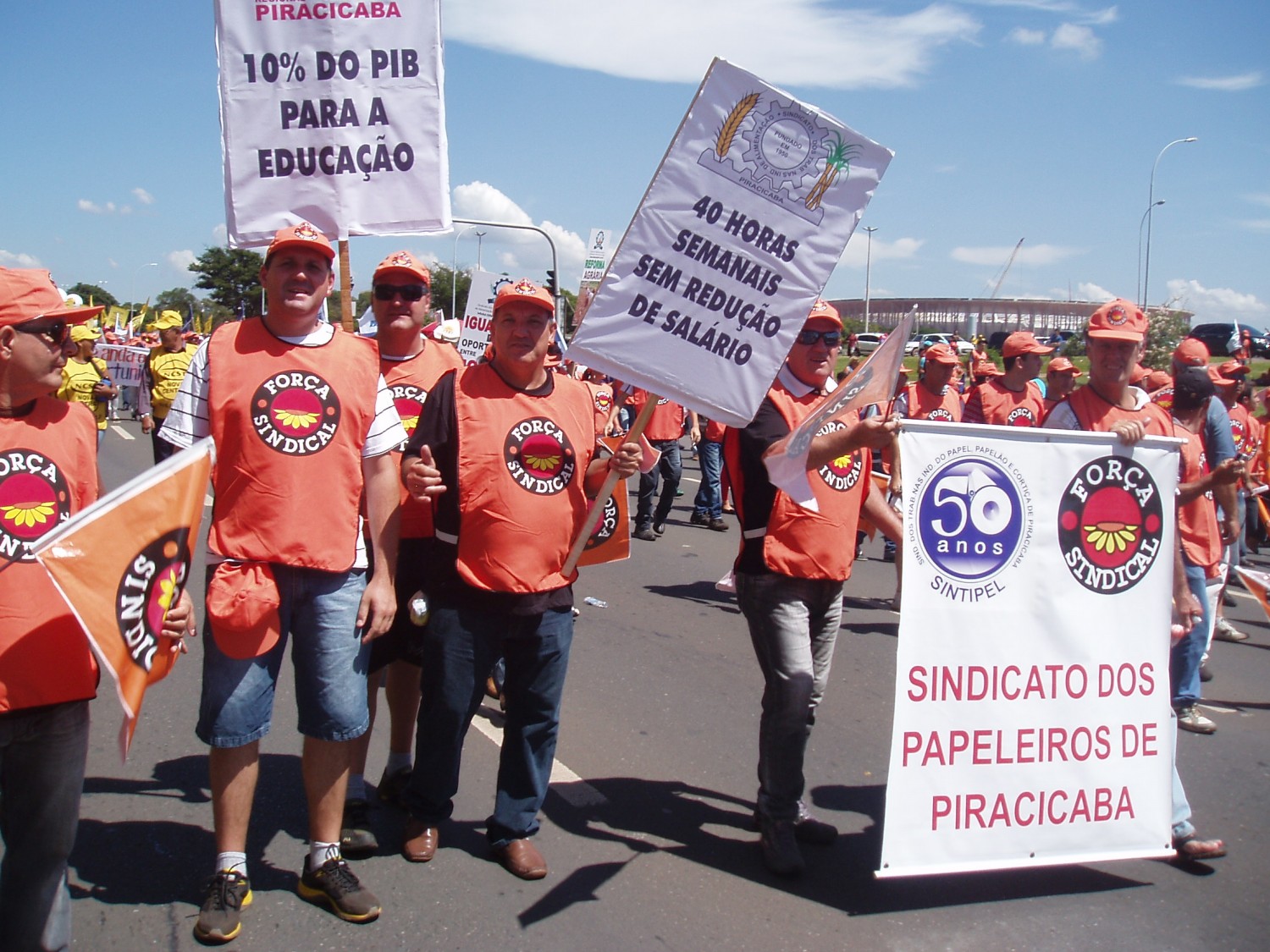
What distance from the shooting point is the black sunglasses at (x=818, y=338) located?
4008 millimetres

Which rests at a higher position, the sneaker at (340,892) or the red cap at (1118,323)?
the red cap at (1118,323)

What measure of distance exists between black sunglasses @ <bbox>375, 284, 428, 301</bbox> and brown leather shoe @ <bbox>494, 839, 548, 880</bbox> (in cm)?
216

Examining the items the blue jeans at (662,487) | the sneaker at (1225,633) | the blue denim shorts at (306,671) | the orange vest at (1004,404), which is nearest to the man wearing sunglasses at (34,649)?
the blue denim shorts at (306,671)

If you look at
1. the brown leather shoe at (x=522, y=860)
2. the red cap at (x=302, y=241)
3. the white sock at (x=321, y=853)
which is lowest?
the brown leather shoe at (x=522, y=860)

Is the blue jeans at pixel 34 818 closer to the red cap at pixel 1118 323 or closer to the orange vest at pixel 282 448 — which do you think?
the orange vest at pixel 282 448

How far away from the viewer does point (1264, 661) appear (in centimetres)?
722

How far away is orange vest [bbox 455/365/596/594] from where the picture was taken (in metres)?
3.58

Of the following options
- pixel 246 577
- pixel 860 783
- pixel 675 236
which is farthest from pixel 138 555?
pixel 860 783

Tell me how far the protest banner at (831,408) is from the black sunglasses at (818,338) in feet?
1.47

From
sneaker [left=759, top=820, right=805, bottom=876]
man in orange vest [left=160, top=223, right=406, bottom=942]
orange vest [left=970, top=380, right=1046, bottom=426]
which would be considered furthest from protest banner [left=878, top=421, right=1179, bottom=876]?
orange vest [left=970, top=380, right=1046, bottom=426]

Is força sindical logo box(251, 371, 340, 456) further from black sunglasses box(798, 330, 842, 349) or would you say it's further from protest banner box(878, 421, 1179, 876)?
protest banner box(878, 421, 1179, 876)

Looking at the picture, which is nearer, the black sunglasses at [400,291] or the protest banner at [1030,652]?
the protest banner at [1030,652]

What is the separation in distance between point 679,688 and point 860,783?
4.91ft

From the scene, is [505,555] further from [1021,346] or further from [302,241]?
[1021,346]
